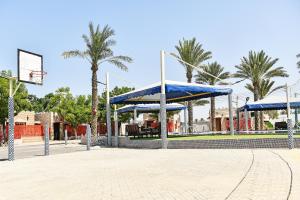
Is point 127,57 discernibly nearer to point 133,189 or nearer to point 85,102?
point 85,102

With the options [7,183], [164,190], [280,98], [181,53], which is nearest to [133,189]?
[164,190]

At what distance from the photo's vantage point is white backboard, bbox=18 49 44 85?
58.8 ft

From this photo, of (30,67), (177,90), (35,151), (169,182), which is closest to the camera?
(169,182)

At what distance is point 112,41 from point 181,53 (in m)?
7.26

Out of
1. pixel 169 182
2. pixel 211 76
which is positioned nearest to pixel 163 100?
pixel 169 182

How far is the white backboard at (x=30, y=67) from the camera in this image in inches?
706

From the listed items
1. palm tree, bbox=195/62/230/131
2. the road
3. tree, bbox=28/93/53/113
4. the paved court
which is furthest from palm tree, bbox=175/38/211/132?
tree, bbox=28/93/53/113

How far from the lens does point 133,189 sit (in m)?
7.16

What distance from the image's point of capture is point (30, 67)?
60.8 feet

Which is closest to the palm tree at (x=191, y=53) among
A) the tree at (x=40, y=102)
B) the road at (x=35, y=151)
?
the road at (x=35, y=151)

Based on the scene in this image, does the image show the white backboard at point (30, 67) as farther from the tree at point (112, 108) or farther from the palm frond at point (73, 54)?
the tree at point (112, 108)

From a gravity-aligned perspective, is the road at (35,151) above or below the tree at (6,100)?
below

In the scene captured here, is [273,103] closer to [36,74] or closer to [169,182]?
[36,74]

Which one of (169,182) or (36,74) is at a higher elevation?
(36,74)
